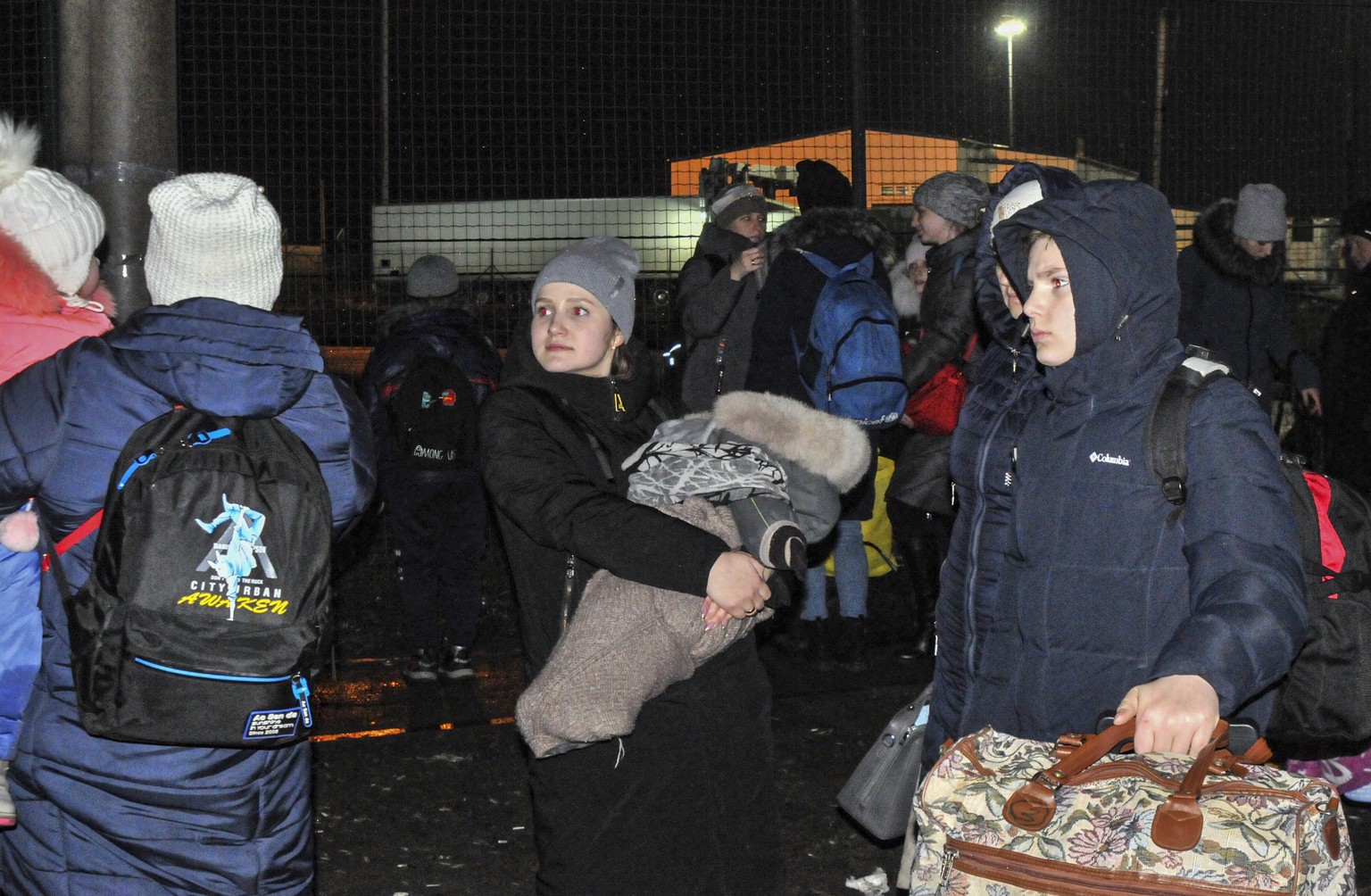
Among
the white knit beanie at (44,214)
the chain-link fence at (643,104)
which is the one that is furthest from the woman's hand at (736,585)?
the chain-link fence at (643,104)

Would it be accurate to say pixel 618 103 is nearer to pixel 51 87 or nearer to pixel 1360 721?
pixel 51 87

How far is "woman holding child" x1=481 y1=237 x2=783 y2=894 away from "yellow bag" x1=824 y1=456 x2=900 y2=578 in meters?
4.03

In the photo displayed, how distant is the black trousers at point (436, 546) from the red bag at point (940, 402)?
2.07 meters

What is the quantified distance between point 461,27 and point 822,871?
6558 mm

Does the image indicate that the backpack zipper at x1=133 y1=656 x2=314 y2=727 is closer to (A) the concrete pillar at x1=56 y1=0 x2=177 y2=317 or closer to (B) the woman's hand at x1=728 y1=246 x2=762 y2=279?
(A) the concrete pillar at x1=56 y1=0 x2=177 y2=317

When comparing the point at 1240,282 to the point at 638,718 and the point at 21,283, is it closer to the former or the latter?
the point at 638,718

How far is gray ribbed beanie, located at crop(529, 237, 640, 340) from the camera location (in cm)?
352

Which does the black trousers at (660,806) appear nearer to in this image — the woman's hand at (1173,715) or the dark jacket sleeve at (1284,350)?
the woman's hand at (1173,715)

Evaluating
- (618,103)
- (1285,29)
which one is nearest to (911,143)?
(618,103)

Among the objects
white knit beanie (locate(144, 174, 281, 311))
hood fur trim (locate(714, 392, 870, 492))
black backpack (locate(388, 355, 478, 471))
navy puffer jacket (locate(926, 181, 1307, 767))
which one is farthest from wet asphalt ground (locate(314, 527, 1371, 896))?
white knit beanie (locate(144, 174, 281, 311))

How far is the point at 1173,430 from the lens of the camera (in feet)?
8.60

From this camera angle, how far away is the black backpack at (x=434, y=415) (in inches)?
259

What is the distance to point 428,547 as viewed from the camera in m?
6.93

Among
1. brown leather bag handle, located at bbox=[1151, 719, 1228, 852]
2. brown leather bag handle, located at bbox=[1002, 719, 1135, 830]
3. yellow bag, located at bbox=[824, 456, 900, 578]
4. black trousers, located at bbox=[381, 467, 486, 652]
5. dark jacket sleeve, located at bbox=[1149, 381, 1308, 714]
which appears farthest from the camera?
yellow bag, located at bbox=[824, 456, 900, 578]
